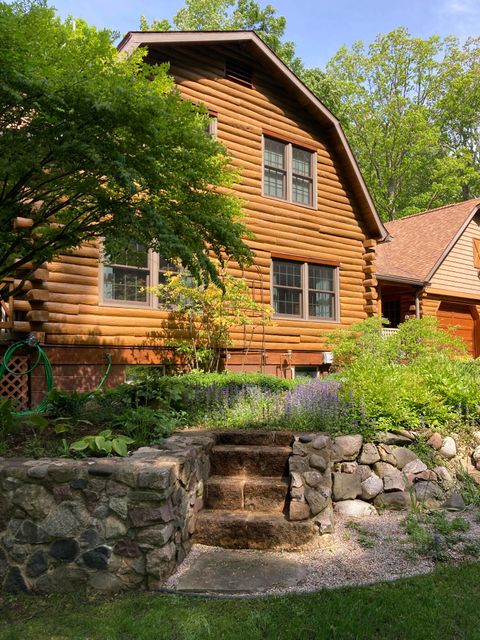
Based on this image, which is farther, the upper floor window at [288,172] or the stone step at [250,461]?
the upper floor window at [288,172]

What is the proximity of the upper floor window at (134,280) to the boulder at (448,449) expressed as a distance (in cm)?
629

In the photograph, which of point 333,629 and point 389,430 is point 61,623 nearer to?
point 333,629

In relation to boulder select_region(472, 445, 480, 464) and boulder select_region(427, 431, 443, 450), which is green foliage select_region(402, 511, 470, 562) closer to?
boulder select_region(427, 431, 443, 450)

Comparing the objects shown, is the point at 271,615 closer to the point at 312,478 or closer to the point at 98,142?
the point at 312,478

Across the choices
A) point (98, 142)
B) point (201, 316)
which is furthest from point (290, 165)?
point (98, 142)

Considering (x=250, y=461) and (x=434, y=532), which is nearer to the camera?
(x=434, y=532)

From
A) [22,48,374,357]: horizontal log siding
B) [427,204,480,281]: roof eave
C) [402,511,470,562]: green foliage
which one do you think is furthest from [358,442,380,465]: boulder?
[427,204,480,281]: roof eave

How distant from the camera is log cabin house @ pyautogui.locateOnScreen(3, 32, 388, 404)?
9.94 metres

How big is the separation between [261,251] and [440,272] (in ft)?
29.4

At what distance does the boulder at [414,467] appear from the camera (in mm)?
6276

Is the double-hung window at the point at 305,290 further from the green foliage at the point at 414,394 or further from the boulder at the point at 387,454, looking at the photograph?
the boulder at the point at 387,454

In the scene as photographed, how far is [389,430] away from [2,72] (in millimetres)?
5545

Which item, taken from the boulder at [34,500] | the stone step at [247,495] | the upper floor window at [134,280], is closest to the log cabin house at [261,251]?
the upper floor window at [134,280]

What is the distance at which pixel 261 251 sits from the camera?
13.2 meters
